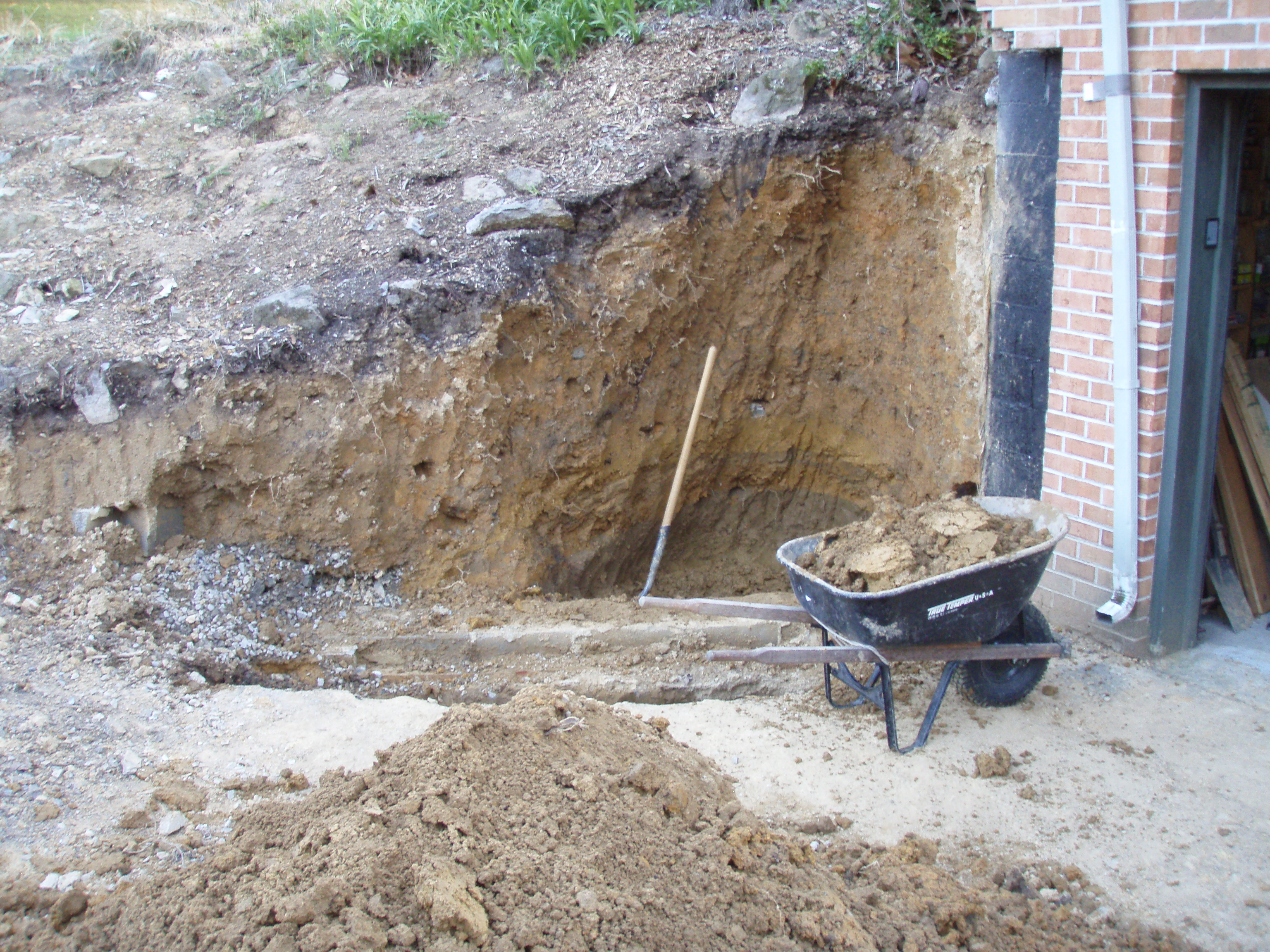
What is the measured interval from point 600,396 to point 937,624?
274 centimetres

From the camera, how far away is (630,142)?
18.8 ft

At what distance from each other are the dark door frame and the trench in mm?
1176

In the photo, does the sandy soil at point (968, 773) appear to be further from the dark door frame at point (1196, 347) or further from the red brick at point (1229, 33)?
the red brick at point (1229, 33)

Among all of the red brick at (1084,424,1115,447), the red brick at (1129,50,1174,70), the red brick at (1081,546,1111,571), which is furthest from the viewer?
the red brick at (1081,546,1111,571)

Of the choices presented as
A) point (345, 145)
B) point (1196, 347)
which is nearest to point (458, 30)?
point (345, 145)

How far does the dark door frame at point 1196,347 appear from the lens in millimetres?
3662

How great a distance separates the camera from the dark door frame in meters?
3.66

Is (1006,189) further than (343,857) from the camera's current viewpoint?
Yes

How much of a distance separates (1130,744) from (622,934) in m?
2.33

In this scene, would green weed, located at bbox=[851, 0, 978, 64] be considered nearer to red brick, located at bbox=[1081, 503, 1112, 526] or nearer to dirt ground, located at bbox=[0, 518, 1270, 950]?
red brick, located at bbox=[1081, 503, 1112, 526]

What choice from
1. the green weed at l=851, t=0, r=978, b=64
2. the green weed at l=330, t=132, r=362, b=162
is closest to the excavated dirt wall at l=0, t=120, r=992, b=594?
the green weed at l=851, t=0, r=978, b=64

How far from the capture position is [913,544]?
3.68 m

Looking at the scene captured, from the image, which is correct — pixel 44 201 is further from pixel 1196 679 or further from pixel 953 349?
pixel 1196 679

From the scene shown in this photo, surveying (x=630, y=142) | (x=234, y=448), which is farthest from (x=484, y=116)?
(x=234, y=448)
